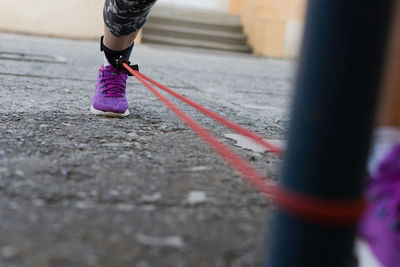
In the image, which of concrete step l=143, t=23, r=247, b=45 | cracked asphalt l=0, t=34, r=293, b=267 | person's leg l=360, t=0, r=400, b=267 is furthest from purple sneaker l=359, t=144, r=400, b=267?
concrete step l=143, t=23, r=247, b=45

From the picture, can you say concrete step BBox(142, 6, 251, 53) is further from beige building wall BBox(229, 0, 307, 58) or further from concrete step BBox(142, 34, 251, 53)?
beige building wall BBox(229, 0, 307, 58)

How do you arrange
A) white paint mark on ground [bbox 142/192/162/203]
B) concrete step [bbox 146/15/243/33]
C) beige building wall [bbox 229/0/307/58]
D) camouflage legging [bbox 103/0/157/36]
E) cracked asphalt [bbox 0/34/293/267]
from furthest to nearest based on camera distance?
concrete step [bbox 146/15/243/33], beige building wall [bbox 229/0/307/58], camouflage legging [bbox 103/0/157/36], white paint mark on ground [bbox 142/192/162/203], cracked asphalt [bbox 0/34/293/267]

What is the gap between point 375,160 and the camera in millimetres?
600

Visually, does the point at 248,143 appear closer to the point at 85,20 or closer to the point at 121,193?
the point at 121,193

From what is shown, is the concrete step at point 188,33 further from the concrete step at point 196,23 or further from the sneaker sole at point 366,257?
the sneaker sole at point 366,257

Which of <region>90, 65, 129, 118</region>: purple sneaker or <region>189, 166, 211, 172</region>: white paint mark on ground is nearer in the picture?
<region>189, 166, 211, 172</region>: white paint mark on ground

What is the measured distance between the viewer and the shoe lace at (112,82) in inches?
53.8

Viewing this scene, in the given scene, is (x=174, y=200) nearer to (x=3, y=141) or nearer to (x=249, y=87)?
(x=3, y=141)

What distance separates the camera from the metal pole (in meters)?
0.36

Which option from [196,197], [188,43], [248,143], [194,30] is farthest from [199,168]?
[194,30]

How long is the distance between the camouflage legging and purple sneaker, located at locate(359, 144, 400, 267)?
0.76 meters

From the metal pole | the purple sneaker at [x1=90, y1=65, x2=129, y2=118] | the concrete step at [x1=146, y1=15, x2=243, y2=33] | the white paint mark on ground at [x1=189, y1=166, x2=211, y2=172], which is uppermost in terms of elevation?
the concrete step at [x1=146, y1=15, x2=243, y2=33]

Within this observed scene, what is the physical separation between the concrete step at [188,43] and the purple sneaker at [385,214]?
18.2ft

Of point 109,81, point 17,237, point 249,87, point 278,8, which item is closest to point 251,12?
point 278,8
